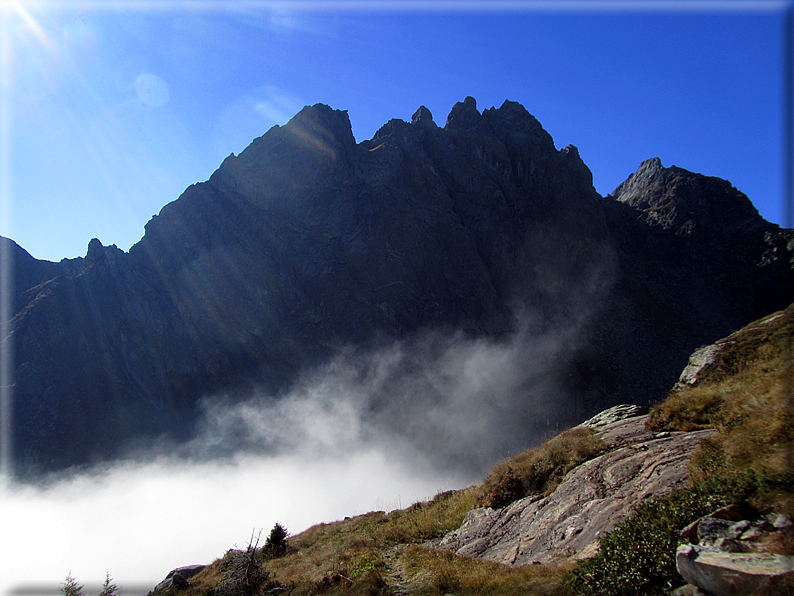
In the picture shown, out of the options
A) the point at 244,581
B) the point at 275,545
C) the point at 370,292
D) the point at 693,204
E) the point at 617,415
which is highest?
the point at 693,204

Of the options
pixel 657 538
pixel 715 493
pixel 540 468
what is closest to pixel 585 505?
pixel 540 468

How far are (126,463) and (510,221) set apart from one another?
74.1 meters

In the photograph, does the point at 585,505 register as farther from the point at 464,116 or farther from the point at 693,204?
the point at 693,204

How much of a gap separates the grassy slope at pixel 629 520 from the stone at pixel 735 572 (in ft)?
2.12

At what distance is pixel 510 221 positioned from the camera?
76250 millimetres

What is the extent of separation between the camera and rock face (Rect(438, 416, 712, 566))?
794cm

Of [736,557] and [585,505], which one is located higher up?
[585,505]

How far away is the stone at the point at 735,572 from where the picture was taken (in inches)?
167

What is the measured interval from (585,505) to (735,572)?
490 centimetres

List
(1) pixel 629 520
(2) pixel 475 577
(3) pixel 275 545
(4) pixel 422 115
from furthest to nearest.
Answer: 1. (4) pixel 422 115
2. (3) pixel 275 545
3. (2) pixel 475 577
4. (1) pixel 629 520

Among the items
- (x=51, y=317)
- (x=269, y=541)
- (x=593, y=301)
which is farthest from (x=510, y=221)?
(x=51, y=317)

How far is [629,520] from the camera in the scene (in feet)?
22.4

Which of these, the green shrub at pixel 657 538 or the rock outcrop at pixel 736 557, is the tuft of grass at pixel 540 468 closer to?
the green shrub at pixel 657 538

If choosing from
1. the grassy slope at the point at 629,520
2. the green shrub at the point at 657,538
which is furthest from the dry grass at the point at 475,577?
the green shrub at the point at 657,538
